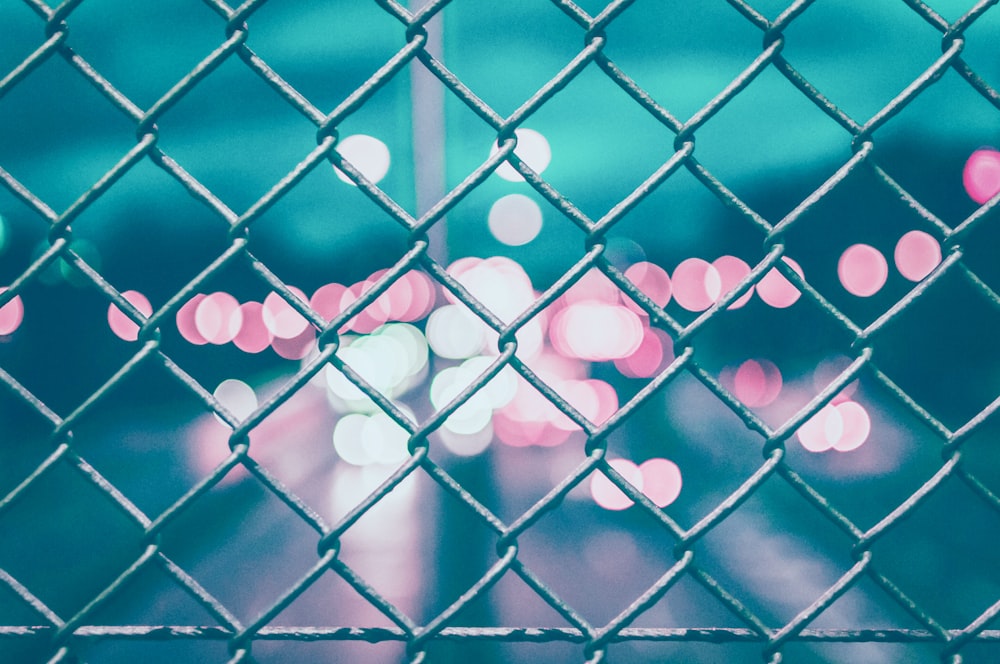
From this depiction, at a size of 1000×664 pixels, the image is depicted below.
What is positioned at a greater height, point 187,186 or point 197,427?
point 197,427

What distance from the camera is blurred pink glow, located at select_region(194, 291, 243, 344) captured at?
3228cm

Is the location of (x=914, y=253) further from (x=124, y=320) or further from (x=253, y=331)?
(x=253, y=331)

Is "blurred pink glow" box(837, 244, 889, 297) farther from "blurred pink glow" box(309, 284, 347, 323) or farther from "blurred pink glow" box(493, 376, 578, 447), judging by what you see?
"blurred pink glow" box(309, 284, 347, 323)

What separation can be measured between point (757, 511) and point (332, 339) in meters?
8.08

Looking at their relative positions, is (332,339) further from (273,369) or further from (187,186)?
(273,369)

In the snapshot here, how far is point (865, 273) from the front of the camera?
922 inches

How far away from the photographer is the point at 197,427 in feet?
50.3

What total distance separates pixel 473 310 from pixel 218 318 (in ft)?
118

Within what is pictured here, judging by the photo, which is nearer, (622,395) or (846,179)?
(846,179)

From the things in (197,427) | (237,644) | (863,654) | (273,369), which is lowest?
(863,654)

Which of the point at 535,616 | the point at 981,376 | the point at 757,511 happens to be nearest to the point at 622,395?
the point at 981,376

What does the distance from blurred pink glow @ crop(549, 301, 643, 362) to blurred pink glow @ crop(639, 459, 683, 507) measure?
17.4 meters

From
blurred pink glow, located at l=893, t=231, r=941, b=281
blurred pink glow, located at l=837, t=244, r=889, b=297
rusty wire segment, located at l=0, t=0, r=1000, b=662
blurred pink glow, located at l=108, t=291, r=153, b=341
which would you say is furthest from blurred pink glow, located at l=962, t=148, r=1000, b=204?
rusty wire segment, located at l=0, t=0, r=1000, b=662

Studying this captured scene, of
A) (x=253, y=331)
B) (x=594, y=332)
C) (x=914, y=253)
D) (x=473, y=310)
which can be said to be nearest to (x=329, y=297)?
(x=253, y=331)
